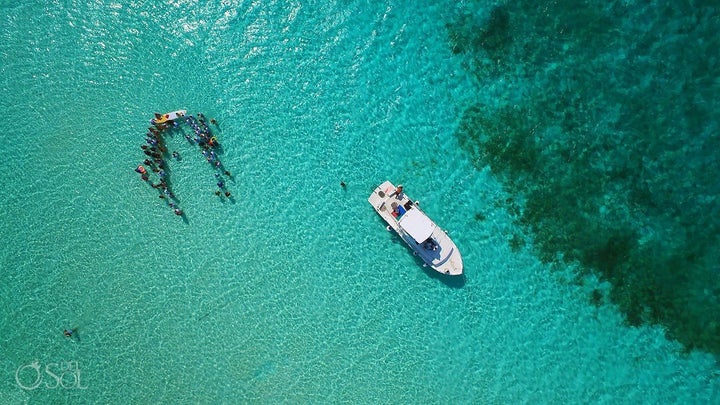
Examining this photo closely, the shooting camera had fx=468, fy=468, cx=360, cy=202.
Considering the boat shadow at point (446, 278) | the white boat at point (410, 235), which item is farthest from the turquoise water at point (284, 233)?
the white boat at point (410, 235)

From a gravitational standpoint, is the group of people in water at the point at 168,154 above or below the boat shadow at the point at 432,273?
below

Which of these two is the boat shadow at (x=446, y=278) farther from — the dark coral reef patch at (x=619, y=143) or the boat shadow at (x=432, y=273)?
the dark coral reef patch at (x=619, y=143)

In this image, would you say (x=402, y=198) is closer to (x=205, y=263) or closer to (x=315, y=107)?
(x=315, y=107)

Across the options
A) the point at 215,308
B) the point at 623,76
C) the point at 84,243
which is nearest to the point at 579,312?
the point at 623,76

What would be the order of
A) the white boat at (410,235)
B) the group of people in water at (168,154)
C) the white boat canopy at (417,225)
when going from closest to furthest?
the white boat canopy at (417,225) → the white boat at (410,235) → the group of people in water at (168,154)

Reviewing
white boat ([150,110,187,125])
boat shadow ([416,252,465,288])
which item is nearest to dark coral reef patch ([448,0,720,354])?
boat shadow ([416,252,465,288])

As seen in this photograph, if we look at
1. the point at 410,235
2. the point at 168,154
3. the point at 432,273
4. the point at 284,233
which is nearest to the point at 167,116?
the point at 168,154

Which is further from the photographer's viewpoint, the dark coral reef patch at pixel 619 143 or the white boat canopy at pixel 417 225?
the dark coral reef patch at pixel 619 143

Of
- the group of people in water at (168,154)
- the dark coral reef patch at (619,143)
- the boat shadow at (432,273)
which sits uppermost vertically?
the dark coral reef patch at (619,143)

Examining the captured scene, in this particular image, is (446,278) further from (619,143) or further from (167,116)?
(167,116)
